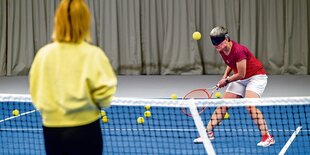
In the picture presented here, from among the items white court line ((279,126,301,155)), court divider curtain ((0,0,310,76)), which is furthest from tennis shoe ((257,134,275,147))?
court divider curtain ((0,0,310,76))

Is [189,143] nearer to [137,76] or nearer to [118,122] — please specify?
[118,122]

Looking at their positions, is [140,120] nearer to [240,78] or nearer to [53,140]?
[240,78]

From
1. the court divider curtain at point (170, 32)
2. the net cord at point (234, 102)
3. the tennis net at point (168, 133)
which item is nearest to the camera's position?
the net cord at point (234, 102)

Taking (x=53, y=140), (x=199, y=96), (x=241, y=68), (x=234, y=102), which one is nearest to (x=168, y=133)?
(x=241, y=68)

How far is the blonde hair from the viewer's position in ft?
7.17

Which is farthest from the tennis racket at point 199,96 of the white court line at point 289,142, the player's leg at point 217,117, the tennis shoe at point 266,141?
the white court line at point 289,142

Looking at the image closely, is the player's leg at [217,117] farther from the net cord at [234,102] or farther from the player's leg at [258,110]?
the net cord at [234,102]

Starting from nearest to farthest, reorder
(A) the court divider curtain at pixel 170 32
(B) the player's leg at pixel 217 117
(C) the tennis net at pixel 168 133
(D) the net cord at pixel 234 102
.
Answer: (D) the net cord at pixel 234 102 → (C) the tennis net at pixel 168 133 → (B) the player's leg at pixel 217 117 → (A) the court divider curtain at pixel 170 32

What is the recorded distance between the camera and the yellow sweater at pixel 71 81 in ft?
7.18

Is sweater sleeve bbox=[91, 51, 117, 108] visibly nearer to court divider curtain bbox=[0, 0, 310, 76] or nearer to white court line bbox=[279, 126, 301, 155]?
white court line bbox=[279, 126, 301, 155]

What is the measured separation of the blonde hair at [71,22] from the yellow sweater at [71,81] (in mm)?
40

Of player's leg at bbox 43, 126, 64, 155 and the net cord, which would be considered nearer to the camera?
player's leg at bbox 43, 126, 64, 155

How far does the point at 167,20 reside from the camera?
11.5 metres

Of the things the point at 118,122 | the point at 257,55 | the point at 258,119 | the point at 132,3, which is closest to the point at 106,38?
the point at 132,3
